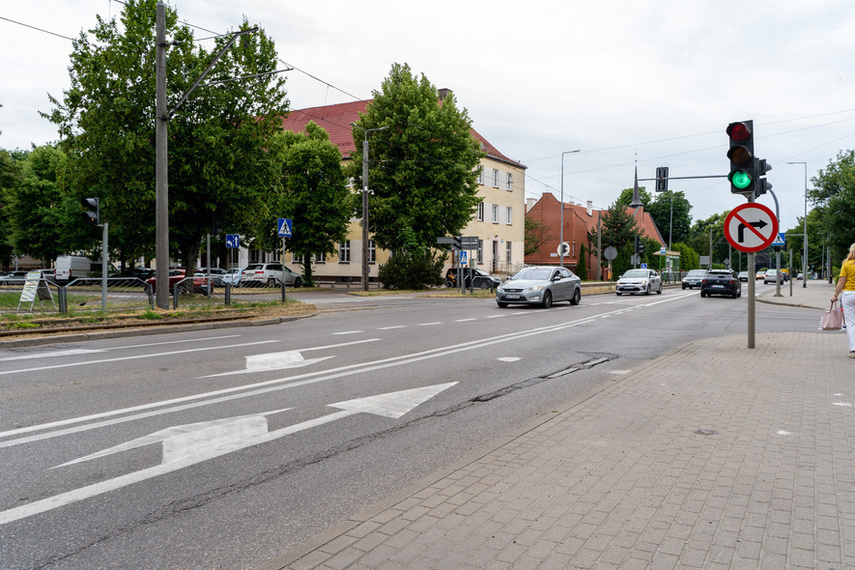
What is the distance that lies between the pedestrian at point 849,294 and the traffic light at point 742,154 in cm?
185

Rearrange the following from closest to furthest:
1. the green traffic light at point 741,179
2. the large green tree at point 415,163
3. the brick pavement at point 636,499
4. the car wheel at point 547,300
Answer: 1. the brick pavement at point 636,499
2. the green traffic light at point 741,179
3. the car wheel at point 547,300
4. the large green tree at point 415,163

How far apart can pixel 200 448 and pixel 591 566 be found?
3189 mm

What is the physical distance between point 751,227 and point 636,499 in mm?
7999

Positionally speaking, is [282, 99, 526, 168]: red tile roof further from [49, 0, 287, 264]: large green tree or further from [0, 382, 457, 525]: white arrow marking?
[0, 382, 457, 525]: white arrow marking

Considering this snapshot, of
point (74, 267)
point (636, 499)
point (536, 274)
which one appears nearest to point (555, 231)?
point (74, 267)

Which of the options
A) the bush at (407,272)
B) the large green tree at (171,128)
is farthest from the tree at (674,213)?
the large green tree at (171,128)

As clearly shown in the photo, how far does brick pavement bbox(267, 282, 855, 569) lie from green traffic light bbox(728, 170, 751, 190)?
4.51 metres

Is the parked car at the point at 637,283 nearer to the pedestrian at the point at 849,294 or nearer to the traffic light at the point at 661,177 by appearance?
the traffic light at the point at 661,177

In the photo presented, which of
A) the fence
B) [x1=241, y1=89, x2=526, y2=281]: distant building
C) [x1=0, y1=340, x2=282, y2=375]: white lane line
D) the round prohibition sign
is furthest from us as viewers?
[x1=241, y1=89, x2=526, y2=281]: distant building

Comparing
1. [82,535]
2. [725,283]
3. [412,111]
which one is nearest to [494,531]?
[82,535]

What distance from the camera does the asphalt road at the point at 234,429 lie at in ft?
11.6

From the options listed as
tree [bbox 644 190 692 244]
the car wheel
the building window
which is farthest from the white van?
tree [bbox 644 190 692 244]

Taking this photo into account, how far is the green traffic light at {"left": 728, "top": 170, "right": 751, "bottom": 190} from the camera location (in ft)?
33.4

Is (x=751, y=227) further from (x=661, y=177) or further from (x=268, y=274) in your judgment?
(x=268, y=274)
